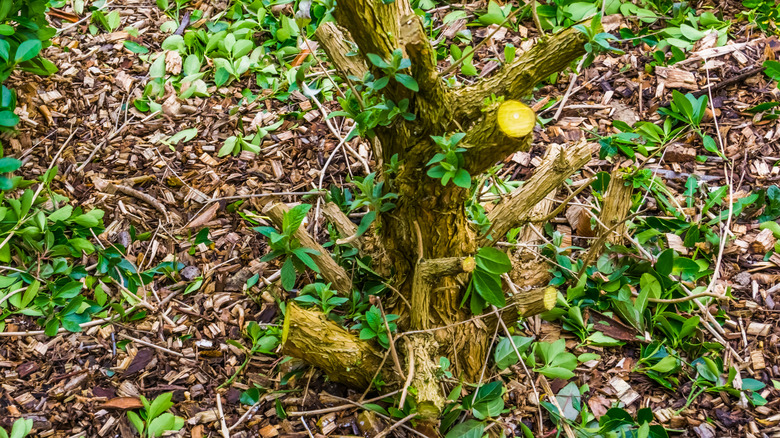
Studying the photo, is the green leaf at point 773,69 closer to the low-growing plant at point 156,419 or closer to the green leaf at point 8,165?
the low-growing plant at point 156,419

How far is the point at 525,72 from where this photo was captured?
1.74m

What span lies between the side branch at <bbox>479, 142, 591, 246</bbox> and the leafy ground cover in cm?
6

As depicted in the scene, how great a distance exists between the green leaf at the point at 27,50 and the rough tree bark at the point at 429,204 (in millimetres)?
1139

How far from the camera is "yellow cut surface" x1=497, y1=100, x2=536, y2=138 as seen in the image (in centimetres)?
152

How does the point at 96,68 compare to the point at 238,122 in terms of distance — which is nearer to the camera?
the point at 238,122

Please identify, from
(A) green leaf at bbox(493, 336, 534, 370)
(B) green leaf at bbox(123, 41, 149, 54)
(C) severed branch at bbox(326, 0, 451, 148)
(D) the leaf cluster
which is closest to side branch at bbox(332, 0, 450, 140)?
(C) severed branch at bbox(326, 0, 451, 148)

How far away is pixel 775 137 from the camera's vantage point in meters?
2.74

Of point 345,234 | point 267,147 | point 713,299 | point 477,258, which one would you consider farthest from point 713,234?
point 267,147

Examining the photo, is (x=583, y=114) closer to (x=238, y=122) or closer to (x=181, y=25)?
(x=238, y=122)

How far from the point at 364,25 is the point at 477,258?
770 millimetres

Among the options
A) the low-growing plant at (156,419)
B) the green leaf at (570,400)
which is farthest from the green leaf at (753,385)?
the low-growing plant at (156,419)

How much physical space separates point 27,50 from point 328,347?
1665 mm

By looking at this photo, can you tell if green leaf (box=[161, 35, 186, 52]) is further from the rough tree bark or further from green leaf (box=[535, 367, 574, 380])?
green leaf (box=[535, 367, 574, 380])

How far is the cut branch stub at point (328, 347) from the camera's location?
74.8 inches
